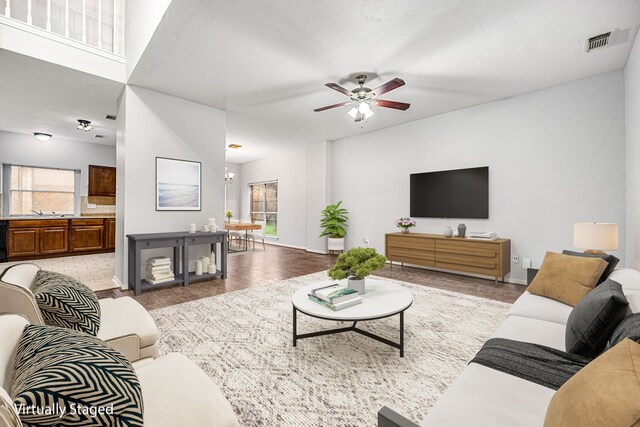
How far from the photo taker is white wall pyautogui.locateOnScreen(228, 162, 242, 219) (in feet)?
32.8

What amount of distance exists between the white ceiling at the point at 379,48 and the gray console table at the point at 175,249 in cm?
206

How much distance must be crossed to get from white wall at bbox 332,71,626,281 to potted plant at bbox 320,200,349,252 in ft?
4.45

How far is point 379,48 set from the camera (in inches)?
117

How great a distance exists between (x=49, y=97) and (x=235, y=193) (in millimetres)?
6112

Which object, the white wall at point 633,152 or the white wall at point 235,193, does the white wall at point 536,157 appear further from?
the white wall at point 235,193

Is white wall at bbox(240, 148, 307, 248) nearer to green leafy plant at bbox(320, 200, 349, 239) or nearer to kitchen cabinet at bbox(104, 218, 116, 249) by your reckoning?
green leafy plant at bbox(320, 200, 349, 239)

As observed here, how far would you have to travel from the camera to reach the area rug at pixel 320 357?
63.8 inches

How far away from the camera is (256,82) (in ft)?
12.4

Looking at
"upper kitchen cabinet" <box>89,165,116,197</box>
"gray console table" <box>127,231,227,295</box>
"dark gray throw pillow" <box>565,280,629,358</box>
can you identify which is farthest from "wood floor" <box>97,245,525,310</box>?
"upper kitchen cabinet" <box>89,165,116,197</box>

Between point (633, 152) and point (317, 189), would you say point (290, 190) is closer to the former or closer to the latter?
point (317, 189)

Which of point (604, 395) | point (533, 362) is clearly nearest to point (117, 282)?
point (533, 362)

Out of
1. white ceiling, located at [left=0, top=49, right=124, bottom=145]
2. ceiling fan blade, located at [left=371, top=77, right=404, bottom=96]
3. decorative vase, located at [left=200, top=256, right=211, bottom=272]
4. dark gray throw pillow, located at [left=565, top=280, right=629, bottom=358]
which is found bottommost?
decorative vase, located at [left=200, top=256, right=211, bottom=272]

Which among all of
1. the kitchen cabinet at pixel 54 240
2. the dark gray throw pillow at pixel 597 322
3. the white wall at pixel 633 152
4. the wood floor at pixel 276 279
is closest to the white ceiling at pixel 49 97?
the kitchen cabinet at pixel 54 240

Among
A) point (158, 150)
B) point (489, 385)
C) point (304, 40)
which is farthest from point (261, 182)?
point (489, 385)
